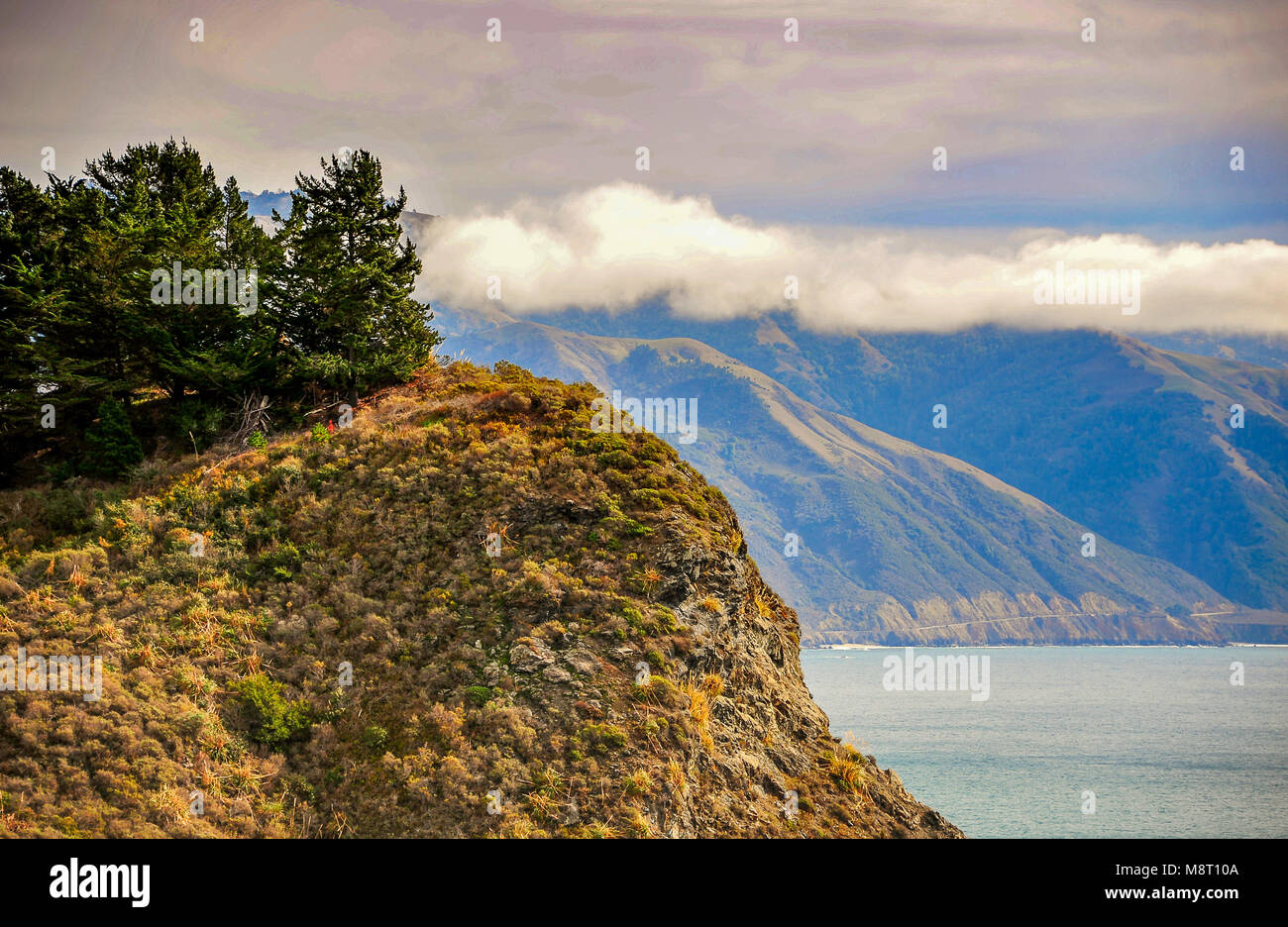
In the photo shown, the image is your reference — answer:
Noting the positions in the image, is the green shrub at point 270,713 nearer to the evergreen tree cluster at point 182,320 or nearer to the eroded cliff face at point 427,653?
the eroded cliff face at point 427,653

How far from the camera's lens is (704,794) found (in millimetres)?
27938

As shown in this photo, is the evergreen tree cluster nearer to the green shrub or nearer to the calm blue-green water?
the green shrub

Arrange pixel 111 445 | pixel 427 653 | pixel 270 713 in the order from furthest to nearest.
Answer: pixel 111 445
pixel 427 653
pixel 270 713

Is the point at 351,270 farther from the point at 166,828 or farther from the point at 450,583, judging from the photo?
the point at 166,828

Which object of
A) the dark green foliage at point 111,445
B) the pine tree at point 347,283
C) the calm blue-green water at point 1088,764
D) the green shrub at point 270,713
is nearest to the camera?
the green shrub at point 270,713

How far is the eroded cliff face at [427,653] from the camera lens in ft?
86.2

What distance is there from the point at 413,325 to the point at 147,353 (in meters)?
11.1

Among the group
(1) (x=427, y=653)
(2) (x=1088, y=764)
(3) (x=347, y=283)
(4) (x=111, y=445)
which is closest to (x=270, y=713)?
(1) (x=427, y=653)

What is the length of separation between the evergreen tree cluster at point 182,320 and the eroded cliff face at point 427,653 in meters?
3.63

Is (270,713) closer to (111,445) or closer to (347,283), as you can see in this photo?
(111,445)

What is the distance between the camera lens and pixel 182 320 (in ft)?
132

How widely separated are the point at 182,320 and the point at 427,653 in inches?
786

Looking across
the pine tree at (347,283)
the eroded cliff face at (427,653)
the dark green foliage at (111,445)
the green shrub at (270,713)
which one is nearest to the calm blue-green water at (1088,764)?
the eroded cliff face at (427,653)
